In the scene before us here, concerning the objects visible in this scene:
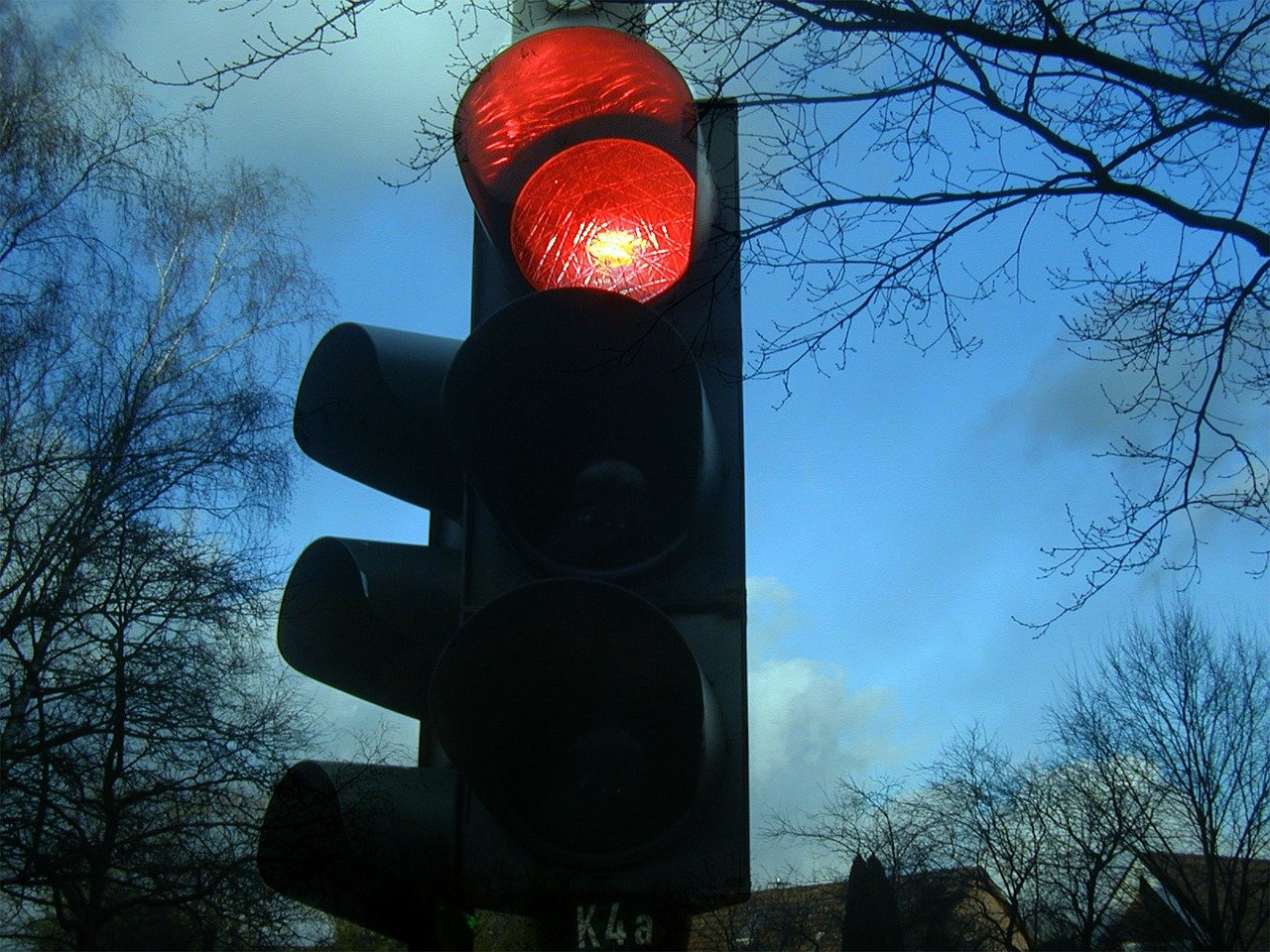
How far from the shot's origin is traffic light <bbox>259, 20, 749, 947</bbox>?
1735 millimetres

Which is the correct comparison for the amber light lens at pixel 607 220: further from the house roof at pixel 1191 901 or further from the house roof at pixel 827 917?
the house roof at pixel 1191 901

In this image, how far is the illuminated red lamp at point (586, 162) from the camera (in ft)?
6.68

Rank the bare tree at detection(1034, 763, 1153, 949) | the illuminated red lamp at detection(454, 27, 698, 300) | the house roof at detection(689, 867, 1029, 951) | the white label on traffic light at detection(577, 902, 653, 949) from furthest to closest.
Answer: the bare tree at detection(1034, 763, 1153, 949), the house roof at detection(689, 867, 1029, 951), the illuminated red lamp at detection(454, 27, 698, 300), the white label on traffic light at detection(577, 902, 653, 949)

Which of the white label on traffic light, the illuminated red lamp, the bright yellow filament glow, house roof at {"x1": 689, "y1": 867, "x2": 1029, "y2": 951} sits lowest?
the white label on traffic light

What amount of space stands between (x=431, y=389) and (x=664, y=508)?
480mm

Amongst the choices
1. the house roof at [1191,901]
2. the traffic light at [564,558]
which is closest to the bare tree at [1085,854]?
the house roof at [1191,901]

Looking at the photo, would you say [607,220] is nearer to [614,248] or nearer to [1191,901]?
[614,248]

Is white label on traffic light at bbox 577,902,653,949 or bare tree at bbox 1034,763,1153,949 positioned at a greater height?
bare tree at bbox 1034,763,1153,949

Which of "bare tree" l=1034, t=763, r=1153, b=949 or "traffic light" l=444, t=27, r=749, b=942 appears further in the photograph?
"bare tree" l=1034, t=763, r=1153, b=949

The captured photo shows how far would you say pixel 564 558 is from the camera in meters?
1.98

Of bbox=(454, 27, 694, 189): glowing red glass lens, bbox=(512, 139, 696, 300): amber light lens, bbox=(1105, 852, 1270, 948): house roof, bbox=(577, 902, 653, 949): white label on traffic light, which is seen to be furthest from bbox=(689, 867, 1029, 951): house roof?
bbox=(1105, 852, 1270, 948): house roof

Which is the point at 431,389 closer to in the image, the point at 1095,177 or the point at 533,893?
the point at 533,893

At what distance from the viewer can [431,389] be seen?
7.15 ft

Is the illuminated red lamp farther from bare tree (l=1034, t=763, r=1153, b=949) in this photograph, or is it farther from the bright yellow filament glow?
bare tree (l=1034, t=763, r=1153, b=949)
